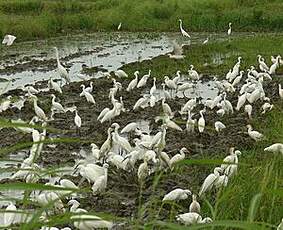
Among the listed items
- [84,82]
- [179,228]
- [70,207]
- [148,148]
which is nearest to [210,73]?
[84,82]

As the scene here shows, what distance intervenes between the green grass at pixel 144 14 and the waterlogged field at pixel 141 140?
169 inches

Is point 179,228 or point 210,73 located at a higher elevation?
point 179,228

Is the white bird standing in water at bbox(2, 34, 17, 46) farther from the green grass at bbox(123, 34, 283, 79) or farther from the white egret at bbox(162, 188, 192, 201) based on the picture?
the white egret at bbox(162, 188, 192, 201)

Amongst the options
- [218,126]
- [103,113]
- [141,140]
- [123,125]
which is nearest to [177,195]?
Answer: [141,140]

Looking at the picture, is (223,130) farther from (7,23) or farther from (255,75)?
(7,23)

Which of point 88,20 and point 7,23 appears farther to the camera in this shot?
point 88,20

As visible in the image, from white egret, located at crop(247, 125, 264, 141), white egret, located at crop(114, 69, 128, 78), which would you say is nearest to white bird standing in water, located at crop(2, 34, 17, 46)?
white egret, located at crop(114, 69, 128, 78)

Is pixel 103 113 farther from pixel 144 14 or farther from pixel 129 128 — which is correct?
pixel 144 14

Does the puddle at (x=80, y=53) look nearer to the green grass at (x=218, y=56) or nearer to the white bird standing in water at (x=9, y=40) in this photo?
the white bird standing in water at (x=9, y=40)

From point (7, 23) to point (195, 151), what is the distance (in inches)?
821

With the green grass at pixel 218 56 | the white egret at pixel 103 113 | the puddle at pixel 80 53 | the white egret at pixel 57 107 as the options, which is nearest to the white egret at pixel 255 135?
the white egret at pixel 103 113

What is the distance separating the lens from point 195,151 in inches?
451

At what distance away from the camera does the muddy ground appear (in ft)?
28.4

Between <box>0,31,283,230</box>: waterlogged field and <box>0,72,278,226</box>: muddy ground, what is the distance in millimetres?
28
